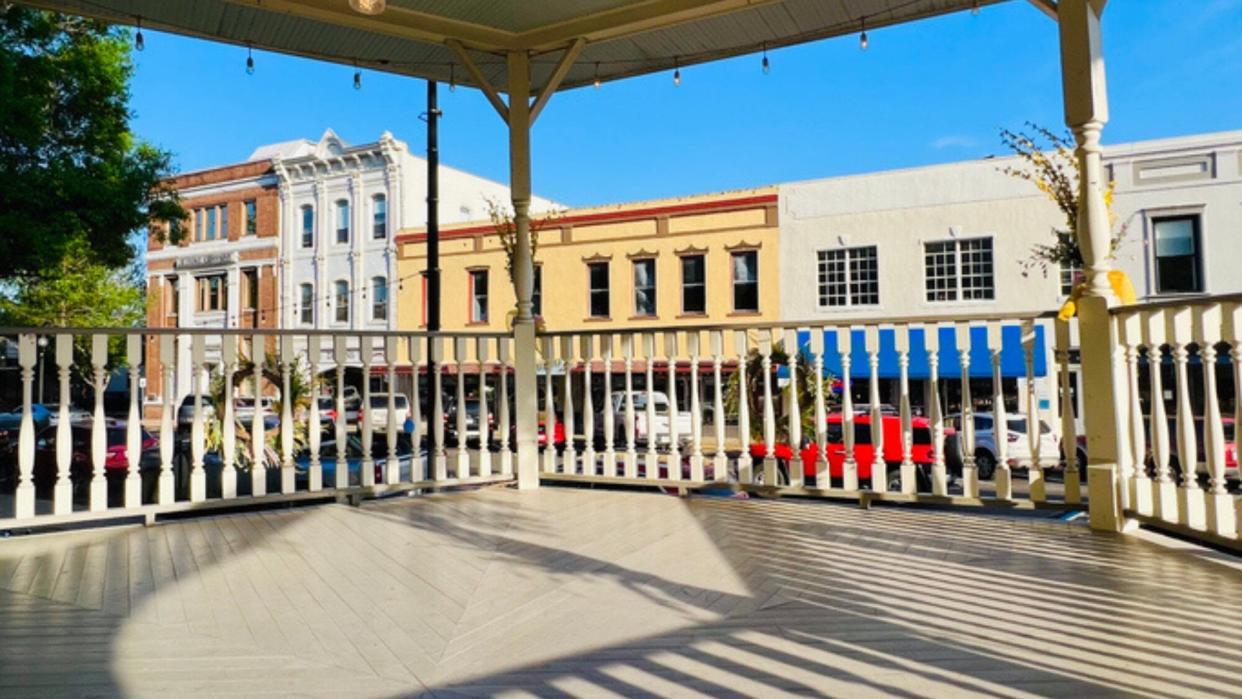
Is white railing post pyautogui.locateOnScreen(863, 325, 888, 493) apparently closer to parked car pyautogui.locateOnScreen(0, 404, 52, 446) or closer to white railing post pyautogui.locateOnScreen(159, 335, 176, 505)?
white railing post pyautogui.locateOnScreen(159, 335, 176, 505)

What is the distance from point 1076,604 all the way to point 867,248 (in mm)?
13765

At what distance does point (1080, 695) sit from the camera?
136 cm

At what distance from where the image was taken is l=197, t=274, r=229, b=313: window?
74.2 feet

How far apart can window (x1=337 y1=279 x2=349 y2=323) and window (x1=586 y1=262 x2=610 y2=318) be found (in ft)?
24.4

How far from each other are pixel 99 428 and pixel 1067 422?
3.81 m

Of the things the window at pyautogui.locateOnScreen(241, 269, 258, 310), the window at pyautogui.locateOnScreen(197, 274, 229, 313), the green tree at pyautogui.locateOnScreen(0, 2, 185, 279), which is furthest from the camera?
the window at pyautogui.locateOnScreen(197, 274, 229, 313)

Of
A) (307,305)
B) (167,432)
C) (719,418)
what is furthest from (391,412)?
(307,305)

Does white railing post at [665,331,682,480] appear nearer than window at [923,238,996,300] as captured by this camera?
Yes

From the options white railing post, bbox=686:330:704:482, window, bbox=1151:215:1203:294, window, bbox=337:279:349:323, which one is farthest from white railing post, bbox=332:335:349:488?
window, bbox=337:279:349:323

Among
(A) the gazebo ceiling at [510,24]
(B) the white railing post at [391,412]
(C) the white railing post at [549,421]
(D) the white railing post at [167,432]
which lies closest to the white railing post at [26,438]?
(D) the white railing post at [167,432]

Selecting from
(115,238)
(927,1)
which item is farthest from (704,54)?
(115,238)

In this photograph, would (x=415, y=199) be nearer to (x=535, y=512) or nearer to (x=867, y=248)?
(x=867, y=248)

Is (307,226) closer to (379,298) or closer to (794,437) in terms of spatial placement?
(379,298)

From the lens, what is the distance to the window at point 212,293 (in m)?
22.6
